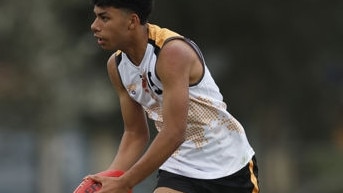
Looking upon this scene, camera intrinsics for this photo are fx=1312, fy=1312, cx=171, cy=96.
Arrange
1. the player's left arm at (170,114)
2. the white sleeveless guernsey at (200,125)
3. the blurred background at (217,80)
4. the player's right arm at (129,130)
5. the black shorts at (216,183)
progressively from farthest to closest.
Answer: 1. the blurred background at (217,80)
2. the player's right arm at (129,130)
3. the black shorts at (216,183)
4. the white sleeveless guernsey at (200,125)
5. the player's left arm at (170,114)

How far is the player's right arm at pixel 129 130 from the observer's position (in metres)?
8.23

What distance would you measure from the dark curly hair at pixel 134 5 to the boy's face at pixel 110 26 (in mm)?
26

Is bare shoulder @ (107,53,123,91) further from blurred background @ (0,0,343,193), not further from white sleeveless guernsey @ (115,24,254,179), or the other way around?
blurred background @ (0,0,343,193)

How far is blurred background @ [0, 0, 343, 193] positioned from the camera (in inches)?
886

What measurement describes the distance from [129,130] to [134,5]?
1.04m

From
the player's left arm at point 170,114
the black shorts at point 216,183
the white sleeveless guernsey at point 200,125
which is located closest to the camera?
the player's left arm at point 170,114

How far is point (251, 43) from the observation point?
25.0 m

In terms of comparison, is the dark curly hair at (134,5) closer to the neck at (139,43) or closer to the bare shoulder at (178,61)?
the neck at (139,43)

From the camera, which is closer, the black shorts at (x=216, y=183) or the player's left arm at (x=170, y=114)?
the player's left arm at (x=170, y=114)

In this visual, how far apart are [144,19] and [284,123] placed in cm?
1912

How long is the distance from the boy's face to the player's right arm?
1.35ft

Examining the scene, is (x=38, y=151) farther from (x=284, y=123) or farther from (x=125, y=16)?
(x=125, y=16)

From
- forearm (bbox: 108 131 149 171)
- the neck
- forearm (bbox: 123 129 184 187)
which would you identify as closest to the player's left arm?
forearm (bbox: 123 129 184 187)

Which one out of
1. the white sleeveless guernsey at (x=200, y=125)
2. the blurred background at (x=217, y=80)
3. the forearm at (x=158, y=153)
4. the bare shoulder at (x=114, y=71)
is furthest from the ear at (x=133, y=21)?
the blurred background at (x=217, y=80)
